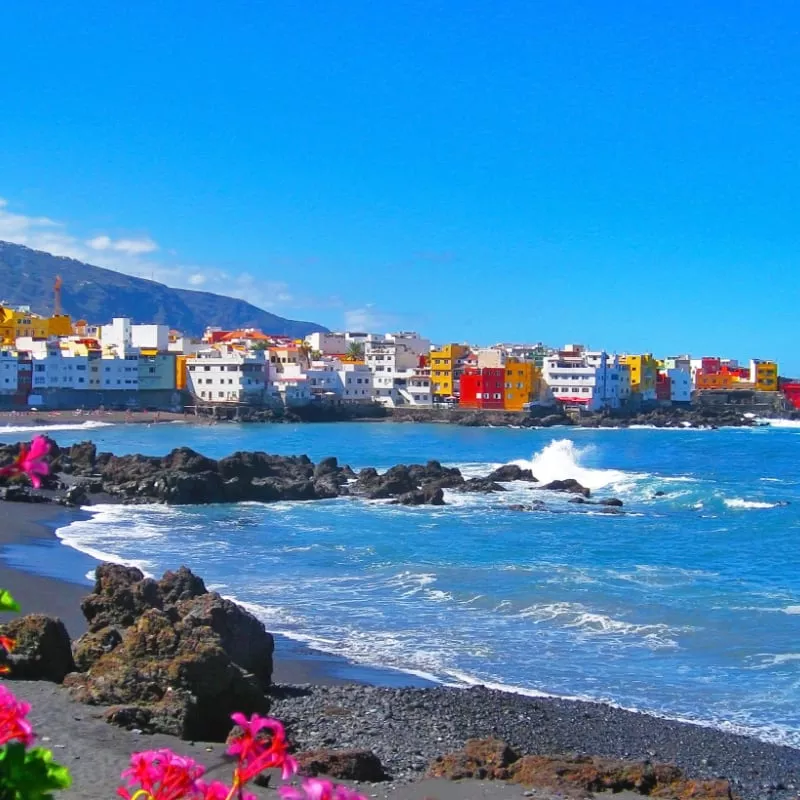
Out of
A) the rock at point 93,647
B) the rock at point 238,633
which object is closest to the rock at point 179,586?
the rock at point 238,633

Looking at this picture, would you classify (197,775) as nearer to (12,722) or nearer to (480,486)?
(12,722)

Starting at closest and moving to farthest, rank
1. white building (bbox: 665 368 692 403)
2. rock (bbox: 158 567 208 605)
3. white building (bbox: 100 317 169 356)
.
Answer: rock (bbox: 158 567 208 605)
white building (bbox: 100 317 169 356)
white building (bbox: 665 368 692 403)

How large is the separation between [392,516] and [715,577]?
1068 cm

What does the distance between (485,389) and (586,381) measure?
816cm

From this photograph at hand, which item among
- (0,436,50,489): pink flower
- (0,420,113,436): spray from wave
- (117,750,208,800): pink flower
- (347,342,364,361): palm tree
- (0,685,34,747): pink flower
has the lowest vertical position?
(0,420,113,436): spray from wave

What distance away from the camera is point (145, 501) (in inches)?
1140

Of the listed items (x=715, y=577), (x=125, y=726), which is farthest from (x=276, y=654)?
(x=715, y=577)

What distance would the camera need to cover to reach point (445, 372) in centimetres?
8175

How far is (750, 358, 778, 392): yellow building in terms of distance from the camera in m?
91.1

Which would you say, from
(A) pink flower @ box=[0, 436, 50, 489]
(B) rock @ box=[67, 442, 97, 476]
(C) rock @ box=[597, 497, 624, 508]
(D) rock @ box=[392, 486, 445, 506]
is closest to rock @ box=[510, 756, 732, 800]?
(A) pink flower @ box=[0, 436, 50, 489]

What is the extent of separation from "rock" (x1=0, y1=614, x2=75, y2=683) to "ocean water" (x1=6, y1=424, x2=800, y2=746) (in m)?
3.81

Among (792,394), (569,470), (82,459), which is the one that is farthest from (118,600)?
(792,394)

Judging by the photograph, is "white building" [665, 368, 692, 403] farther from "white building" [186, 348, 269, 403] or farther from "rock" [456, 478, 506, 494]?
"rock" [456, 478, 506, 494]

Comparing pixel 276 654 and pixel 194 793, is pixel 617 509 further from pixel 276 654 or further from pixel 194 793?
pixel 194 793
